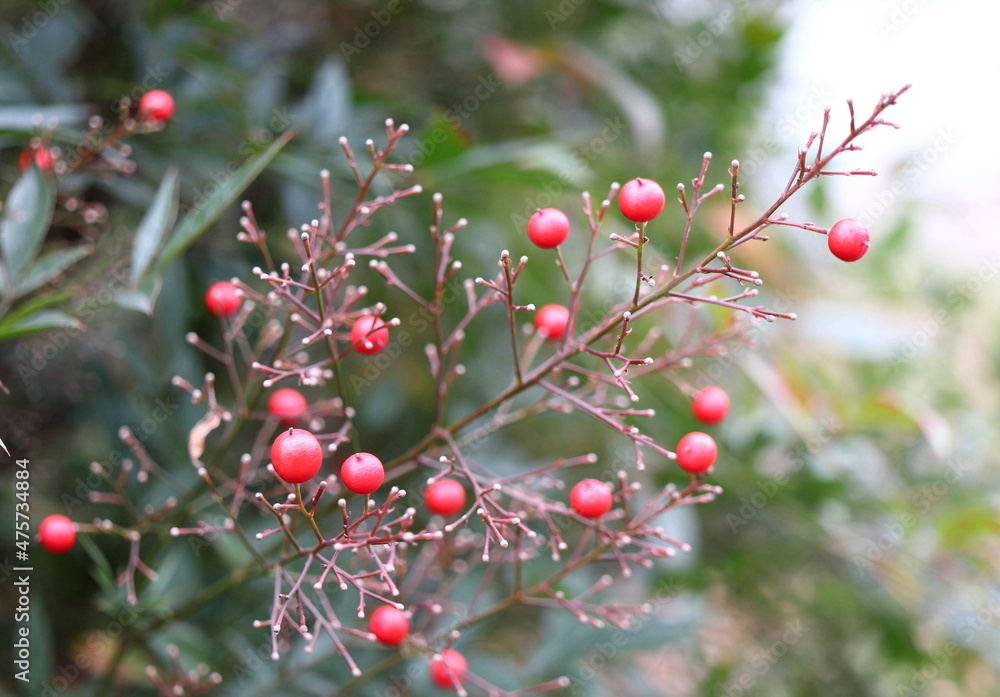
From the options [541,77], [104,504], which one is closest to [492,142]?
[541,77]

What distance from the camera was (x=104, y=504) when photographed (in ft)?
3.82

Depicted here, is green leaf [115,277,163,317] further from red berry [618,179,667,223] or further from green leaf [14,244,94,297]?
red berry [618,179,667,223]

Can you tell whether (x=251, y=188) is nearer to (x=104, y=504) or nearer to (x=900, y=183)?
(x=104, y=504)

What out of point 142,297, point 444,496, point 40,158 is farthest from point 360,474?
point 40,158

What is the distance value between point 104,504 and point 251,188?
0.62 m

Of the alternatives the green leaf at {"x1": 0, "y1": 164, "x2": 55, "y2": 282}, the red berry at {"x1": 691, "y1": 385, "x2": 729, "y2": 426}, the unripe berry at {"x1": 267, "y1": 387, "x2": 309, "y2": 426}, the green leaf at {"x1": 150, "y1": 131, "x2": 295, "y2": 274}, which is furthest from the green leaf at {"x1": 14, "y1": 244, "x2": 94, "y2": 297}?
the red berry at {"x1": 691, "y1": 385, "x2": 729, "y2": 426}

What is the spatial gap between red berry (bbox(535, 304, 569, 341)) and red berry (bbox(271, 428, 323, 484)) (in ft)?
1.09

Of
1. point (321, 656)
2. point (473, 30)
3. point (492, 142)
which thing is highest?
point (473, 30)

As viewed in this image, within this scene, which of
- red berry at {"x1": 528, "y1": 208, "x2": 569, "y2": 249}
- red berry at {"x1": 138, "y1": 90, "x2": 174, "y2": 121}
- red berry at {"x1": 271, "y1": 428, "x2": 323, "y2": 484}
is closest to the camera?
red berry at {"x1": 271, "y1": 428, "x2": 323, "y2": 484}

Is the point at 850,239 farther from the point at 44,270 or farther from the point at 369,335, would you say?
the point at 44,270

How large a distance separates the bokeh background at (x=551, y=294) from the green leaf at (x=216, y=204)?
21 cm

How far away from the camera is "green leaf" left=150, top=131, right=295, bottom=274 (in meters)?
0.65

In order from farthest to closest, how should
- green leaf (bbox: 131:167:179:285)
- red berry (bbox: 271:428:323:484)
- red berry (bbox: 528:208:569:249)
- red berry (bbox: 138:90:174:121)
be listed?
red berry (bbox: 138:90:174:121) < green leaf (bbox: 131:167:179:285) < red berry (bbox: 528:208:569:249) < red berry (bbox: 271:428:323:484)

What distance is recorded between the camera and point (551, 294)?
1.29 m
